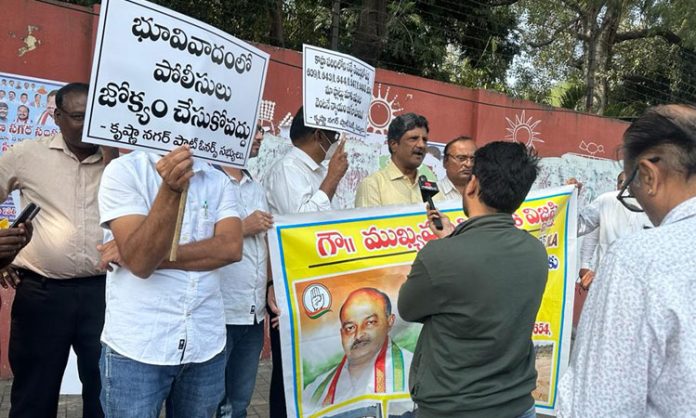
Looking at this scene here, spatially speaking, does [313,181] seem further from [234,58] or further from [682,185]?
[682,185]

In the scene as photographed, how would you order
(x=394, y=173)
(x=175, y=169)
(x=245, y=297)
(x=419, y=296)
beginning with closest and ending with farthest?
(x=175, y=169) < (x=419, y=296) < (x=245, y=297) < (x=394, y=173)

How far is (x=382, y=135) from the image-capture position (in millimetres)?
6207

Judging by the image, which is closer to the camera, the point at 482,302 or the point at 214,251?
the point at 482,302

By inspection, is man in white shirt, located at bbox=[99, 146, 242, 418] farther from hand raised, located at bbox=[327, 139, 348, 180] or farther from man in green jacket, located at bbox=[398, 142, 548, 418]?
hand raised, located at bbox=[327, 139, 348, 180]

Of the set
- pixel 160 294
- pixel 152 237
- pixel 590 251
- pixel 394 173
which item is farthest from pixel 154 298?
pixel 590 251

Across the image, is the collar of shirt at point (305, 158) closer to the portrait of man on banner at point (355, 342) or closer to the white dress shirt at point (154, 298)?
the portrait of man on banner at point (355, 342)

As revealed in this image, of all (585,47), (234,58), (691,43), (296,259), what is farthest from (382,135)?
(585,47)

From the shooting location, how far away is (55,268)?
119 inches

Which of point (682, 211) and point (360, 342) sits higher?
point (682, 211)

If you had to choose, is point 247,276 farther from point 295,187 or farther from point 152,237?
point 152,237

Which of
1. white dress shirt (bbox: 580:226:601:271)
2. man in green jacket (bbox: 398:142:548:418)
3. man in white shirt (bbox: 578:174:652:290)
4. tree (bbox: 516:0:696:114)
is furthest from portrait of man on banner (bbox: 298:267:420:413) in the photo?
tree (bbox: 516:0:696:114)

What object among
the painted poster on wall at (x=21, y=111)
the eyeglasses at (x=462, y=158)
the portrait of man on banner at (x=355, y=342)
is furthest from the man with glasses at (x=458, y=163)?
the painted poster on wall at (x=21, y=111)

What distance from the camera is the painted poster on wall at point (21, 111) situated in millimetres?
4422

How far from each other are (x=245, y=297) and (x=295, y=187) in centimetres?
66
